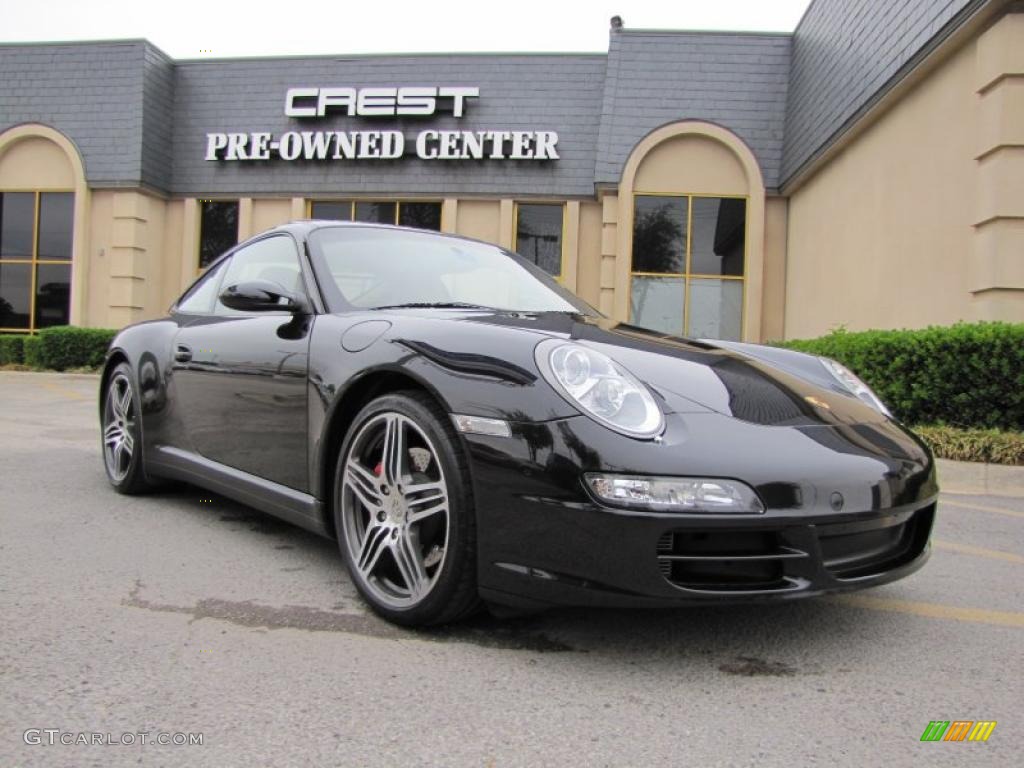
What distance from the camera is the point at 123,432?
4.52 m

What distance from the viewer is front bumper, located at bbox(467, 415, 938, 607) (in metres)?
2.08

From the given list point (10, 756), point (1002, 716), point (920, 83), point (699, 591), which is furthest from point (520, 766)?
point (920, 83)

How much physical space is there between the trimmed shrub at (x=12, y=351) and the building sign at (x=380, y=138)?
495 cm

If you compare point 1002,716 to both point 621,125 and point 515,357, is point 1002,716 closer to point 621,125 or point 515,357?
point 515,357

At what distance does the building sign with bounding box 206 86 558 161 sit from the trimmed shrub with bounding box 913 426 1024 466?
10.5 meters

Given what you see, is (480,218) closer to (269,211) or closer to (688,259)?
(688,259)

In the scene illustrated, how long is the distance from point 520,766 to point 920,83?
30.5ft

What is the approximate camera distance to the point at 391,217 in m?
16.0

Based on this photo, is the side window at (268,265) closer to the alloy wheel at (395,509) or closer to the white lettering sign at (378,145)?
the alloy wheel at (395,509)

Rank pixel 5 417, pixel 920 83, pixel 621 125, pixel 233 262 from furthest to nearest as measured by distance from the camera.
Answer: pixel 621 125 < pixel 920 83 < pixel 5 417 < pixel 233 262

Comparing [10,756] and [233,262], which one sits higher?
[233,262]

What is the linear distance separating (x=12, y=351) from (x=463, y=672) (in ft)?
52.8

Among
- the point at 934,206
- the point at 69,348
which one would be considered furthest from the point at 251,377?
the point at 69,348

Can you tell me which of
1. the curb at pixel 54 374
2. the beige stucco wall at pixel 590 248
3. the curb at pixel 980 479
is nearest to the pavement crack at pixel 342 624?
the curb at pixel 980 479
